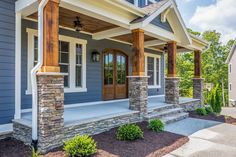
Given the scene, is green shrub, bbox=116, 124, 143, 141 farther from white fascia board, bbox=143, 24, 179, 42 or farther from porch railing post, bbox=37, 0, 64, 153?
white fascia board, bbox=143, 24, 179, 42

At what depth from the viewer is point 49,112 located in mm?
4074

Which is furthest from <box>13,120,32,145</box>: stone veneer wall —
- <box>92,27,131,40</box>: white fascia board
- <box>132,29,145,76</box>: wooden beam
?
<box>92,27,131,40</box>: white fascia board

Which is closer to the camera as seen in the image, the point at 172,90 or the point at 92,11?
the point at 92,11

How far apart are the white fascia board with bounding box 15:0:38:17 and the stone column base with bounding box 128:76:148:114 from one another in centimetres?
372

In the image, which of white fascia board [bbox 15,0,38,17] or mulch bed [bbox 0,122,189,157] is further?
white fascia board [bbox 15,0,38,17]

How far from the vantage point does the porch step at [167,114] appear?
275 inches

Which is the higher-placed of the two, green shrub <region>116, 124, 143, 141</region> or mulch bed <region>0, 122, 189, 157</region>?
green shrub <region>116, 124, 143, 141</region>

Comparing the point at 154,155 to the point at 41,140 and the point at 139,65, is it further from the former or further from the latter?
the point at 139,65

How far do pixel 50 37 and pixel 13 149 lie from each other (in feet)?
8.58

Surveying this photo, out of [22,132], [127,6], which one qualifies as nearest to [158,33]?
[127,6]

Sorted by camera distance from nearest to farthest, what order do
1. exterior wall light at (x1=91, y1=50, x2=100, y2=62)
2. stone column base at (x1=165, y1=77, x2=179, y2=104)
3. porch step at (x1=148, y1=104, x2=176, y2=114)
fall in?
porch step at (x1=148, y1=104, x2=176, y2=114), exterior wall light at (x1=91, y1=50, x2=100, y2=62), stone column base at (x1=165, y1=77, x2=179, y2=104)

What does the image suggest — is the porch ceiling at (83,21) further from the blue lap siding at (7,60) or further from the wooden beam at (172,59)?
the wooden beam at (172,59)

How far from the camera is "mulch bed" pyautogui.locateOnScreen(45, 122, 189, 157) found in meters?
4.21

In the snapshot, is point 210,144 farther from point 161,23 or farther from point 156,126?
point 161,23
